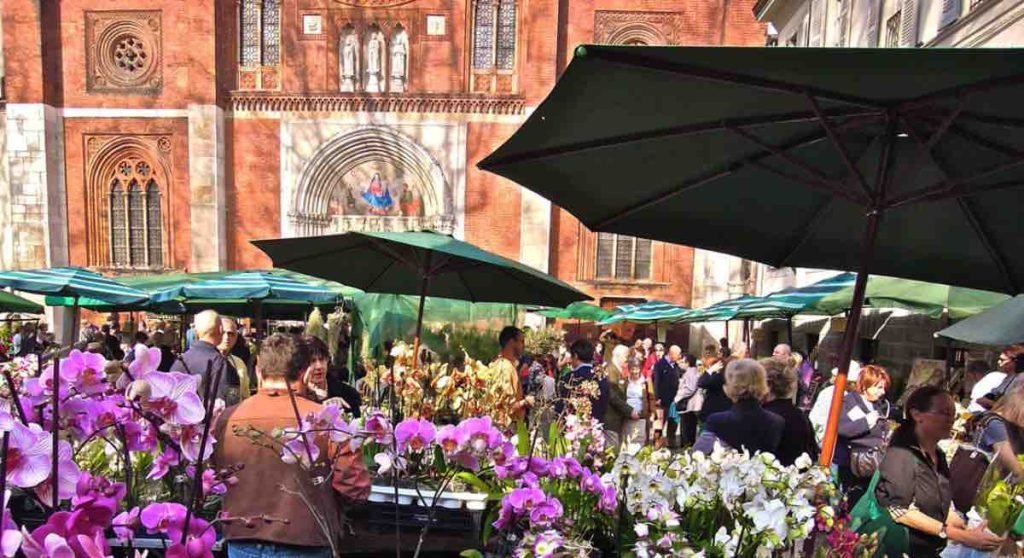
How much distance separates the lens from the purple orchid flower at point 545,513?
142 centimetres

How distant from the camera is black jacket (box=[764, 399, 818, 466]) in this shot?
3.27m

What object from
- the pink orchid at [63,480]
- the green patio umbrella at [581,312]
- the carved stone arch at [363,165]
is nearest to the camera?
the pink orchid at [63,480]

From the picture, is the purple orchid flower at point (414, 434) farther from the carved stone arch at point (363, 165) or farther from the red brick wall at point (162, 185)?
the red brick wall at point (162, 185)

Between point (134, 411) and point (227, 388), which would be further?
point (227, 388)

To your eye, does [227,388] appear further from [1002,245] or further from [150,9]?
[150,9]

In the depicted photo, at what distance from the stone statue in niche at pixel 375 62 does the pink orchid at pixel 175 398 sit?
62.1 ft

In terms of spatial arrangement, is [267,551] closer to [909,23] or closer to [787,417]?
[787,417]

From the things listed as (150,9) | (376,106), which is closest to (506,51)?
(376,106)

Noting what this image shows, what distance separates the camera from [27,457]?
2.67ft

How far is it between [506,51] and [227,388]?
1686 centimetres

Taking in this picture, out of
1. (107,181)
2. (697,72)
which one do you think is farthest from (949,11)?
(107,181)

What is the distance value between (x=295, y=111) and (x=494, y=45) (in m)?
6.53

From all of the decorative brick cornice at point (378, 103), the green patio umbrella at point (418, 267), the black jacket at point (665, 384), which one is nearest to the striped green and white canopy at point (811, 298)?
the black jacket at point (665, 384)

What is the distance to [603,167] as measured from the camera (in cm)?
234
